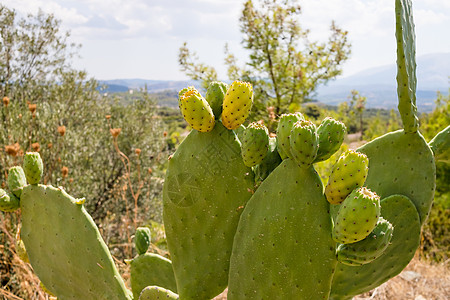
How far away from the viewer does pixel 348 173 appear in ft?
3.10

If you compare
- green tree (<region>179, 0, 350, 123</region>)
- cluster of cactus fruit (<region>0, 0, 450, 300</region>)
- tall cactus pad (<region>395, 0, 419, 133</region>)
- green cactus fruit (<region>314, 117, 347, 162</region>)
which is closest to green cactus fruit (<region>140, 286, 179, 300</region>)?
cluster of cactus fruit (<region>0, 0, 450, 300</region>)

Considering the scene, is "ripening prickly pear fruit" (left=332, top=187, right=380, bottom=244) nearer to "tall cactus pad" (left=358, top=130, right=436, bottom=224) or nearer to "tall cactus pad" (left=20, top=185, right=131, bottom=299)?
"tall cactus pad" (left=358, top=130, right=436, bottom=224)

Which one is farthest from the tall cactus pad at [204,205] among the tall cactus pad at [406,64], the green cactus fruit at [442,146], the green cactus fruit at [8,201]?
the green cactus fruit at [442,146]

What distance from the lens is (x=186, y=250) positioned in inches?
52.3

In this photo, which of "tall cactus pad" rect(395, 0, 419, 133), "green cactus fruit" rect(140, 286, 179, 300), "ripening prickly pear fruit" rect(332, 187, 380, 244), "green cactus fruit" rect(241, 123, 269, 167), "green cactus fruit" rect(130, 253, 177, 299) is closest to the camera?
"ripening prickly pear fruit" rect(332, 187, 380, 244)

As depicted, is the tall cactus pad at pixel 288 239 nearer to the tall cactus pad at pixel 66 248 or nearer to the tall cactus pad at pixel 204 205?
the tall cactus pad at pixel 204 205

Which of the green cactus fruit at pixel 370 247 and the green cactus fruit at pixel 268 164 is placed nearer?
the green cactus fruit at pixel 370 247

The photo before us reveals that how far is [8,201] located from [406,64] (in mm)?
1532

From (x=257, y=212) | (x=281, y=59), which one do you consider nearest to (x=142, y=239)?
(x=257, y=212)

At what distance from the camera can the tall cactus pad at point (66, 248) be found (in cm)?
147

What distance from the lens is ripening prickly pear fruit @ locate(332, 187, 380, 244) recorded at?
866mm

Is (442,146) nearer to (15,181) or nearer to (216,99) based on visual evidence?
(216,99)

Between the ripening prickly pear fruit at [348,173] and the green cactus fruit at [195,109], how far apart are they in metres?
0.42

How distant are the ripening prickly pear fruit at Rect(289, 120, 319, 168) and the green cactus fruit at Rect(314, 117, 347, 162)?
0.06m
